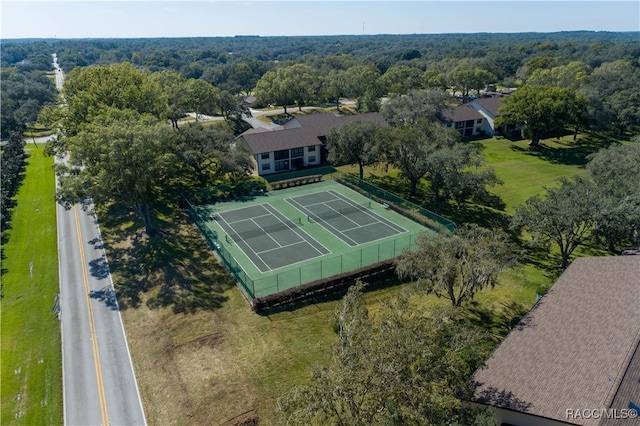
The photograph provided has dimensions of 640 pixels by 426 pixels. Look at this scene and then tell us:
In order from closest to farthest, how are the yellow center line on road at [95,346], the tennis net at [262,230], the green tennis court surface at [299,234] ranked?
the yellow center line on road at [95,346]
the green tennis court surface at [299,234]
the tennis net at [262,230]

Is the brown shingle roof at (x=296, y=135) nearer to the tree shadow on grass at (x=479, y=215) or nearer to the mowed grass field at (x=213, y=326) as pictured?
the mowed grass field at (x=213, y=326)

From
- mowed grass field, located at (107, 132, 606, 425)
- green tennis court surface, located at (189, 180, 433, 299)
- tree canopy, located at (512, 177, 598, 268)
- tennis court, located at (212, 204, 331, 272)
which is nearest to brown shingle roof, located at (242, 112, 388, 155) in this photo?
green tennis court surface, located at (189, 180, 433, 299)

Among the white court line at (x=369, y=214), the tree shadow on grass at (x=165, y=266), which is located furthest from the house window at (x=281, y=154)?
the tree shadow on grass at (x=165, y=266)

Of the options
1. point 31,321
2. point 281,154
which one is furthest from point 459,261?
point 281,154

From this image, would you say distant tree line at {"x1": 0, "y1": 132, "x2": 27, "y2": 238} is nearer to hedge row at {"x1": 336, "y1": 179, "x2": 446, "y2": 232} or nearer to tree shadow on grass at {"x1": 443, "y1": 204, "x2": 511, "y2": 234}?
hedge row at {"x1": 336, "y1": 179, "x2": 446, "y2": 232}

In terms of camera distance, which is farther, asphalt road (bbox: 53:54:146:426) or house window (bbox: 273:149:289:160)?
house window (bbox: 273:149:289:160)

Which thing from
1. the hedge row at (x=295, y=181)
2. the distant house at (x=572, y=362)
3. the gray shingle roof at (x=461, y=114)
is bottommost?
the hedge row at (x=295, y=181)
